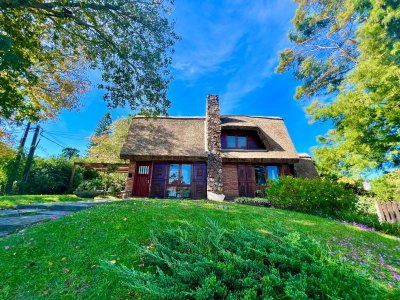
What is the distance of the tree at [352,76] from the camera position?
8758mm

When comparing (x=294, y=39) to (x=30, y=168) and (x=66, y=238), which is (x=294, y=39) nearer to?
(x=66, y=238)

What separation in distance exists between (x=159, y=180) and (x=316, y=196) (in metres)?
Result: 9.35

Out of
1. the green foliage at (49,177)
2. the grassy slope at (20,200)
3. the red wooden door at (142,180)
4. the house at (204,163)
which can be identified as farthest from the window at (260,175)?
the green foliage at (49,177)

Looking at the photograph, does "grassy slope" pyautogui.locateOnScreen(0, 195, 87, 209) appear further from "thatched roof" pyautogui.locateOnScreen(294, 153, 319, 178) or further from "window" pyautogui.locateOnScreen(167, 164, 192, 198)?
"thatched roof" pyautogui.locateOnScreen(294, 153, 319, 178)

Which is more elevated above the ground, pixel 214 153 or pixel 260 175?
pixel 214 153

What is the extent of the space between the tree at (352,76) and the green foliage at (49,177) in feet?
68.9

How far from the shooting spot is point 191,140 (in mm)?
14781

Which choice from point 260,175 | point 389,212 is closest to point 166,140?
point 260,175

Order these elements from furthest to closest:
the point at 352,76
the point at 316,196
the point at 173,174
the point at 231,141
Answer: the point at 231,141 → the point at 173,174 → the point at 352,76 → the point at 316,196

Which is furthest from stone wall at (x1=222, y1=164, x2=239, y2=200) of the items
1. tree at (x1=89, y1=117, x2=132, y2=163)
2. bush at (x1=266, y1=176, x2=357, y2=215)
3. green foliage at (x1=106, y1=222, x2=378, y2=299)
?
tree at (x1=89, y1=117, x2=132, y2=163)

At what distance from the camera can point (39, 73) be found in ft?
36.0

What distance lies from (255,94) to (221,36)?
12335 mm

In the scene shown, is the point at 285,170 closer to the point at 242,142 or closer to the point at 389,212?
the point at 242,142

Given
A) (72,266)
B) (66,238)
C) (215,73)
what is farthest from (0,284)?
(215,73)
